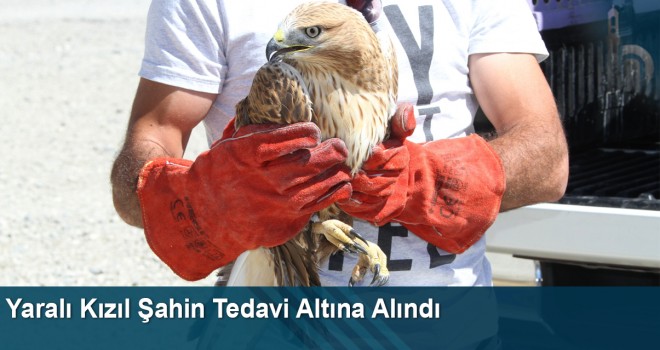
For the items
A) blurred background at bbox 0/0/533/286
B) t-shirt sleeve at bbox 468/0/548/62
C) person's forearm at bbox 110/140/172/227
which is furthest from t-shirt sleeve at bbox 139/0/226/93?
t-shirt sleeve at bbox 468/0/548/62

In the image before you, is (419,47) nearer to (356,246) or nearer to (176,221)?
(356,246)

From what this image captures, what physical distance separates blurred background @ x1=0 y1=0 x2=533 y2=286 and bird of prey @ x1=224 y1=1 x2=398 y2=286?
0.73 m

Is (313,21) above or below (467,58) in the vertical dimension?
above

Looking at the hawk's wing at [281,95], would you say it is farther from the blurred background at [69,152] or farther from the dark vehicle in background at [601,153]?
the dark vehicle in background at [601,153]

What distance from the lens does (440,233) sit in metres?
2.41

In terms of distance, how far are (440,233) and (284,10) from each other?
649mm

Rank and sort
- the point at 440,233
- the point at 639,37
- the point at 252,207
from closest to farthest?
the point at 252,207 < the point at 440,233 < the point at 639,37

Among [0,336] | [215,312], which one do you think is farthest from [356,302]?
[0,336]

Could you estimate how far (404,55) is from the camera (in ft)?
8.34

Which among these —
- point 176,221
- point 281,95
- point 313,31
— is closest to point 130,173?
point 176,221

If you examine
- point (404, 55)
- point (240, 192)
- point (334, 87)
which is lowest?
point (240, 192)

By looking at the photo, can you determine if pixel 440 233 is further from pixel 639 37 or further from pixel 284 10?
pixel 639 37

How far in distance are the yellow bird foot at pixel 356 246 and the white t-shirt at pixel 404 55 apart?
0.77ft

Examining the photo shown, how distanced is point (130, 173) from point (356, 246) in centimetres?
62
